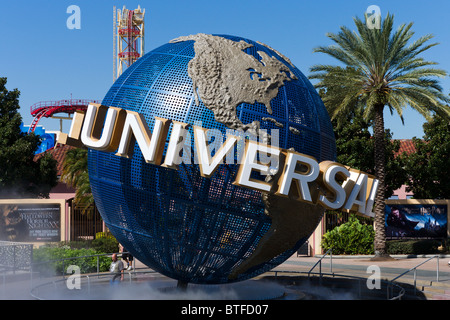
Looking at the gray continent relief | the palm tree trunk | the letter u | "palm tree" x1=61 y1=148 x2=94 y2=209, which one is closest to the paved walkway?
the palm tree trunk

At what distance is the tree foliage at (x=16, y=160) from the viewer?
3284 centimetres

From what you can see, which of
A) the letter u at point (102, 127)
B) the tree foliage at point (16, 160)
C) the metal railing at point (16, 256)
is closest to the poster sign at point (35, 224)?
the tree foliage at point (16, 160)

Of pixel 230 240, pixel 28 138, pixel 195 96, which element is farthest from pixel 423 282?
pixel 28 138

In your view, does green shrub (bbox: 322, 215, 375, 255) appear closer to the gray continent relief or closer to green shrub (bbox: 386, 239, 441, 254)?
green shrub (bbox: 386, 239, 441, 254)

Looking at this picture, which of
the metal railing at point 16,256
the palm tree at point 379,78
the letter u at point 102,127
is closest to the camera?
the letter u at point 102,127

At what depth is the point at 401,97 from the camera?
2494 centimetres

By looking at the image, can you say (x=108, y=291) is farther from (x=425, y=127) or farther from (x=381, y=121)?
(x=425, y=127)

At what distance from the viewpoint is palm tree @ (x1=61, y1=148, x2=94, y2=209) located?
28922 mm

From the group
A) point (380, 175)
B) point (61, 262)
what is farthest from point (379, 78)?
point (61, 262)

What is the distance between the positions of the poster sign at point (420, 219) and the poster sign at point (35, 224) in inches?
634

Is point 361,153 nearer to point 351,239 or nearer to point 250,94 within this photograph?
point 351,239

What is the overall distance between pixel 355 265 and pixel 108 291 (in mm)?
12043

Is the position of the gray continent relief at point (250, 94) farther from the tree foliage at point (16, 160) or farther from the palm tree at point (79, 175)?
the tree foliage at point (16, 160)

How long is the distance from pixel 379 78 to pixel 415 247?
26.6ft
